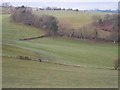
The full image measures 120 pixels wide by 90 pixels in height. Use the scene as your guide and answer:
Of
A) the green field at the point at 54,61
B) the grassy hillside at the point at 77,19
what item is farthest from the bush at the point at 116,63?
the grassy hillside at the point at 77,19

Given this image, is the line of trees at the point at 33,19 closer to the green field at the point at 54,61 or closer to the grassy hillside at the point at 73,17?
the green field at the point at 54,61

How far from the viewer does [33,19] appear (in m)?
24.5

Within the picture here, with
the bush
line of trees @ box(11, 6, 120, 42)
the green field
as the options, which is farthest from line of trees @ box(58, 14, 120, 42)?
the bush

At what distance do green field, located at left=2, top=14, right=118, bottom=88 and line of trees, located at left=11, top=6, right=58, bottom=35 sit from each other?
57cm

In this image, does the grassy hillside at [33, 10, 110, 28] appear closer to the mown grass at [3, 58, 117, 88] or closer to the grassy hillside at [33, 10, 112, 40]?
the grassy hillside at [33, 10, 112, 40]

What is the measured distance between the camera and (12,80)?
12555 mm

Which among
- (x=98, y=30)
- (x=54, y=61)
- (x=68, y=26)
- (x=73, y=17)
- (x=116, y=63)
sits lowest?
(x=116, y=63)

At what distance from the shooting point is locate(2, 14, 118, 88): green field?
519 inches

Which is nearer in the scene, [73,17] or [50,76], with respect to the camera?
[50,76]

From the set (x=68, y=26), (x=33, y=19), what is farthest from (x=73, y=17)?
(x=33, y=19)

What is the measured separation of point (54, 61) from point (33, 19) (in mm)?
7458

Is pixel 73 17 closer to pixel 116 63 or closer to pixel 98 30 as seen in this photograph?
pixel 98 30

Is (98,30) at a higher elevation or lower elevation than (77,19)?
lower

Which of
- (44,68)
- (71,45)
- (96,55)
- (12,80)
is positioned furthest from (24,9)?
(12,80)
